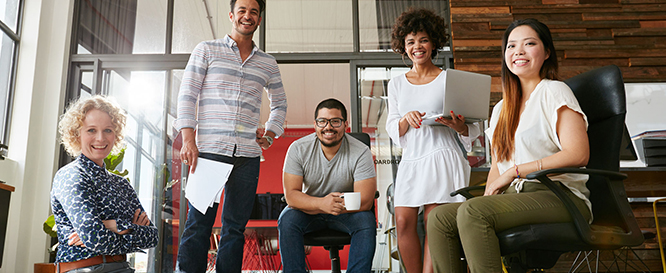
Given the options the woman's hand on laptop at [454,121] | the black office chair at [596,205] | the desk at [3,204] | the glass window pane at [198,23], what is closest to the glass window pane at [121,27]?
the glass window pane at [198,23]

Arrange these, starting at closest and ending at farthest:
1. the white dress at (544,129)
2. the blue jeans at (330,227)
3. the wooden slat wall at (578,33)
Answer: the white dress at (544,129), the blue jeans at (330,227), the wooden slat wall at (578,33)

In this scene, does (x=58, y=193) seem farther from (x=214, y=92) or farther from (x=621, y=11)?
(x=621, y=11)

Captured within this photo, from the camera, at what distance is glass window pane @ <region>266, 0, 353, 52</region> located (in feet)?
12.9

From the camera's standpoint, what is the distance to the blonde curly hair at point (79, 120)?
170 centimetres

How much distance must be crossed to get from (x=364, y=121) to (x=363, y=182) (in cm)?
151

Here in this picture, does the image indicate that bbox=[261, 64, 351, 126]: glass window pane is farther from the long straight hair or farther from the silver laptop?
the long straight hair

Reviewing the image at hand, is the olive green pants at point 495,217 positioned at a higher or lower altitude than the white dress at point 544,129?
lower

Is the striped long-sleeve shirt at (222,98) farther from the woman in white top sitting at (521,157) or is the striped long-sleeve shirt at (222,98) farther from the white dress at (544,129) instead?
the white dress at (544,129)

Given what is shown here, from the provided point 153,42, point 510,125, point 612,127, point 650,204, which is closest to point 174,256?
point 153,42

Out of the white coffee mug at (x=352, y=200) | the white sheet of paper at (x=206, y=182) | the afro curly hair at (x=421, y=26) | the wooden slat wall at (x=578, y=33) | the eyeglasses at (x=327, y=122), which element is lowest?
the white coffee mug at (x=352, y=200)

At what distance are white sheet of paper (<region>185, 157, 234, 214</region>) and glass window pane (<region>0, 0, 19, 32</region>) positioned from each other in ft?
8.66

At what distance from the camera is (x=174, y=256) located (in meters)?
3.74

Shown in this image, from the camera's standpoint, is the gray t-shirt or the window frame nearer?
the gray t-shirt

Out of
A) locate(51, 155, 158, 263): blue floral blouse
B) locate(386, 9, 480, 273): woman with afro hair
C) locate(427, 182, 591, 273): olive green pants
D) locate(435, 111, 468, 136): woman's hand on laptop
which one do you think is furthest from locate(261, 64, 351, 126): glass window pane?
locate(427, 182, 591, 273): olive green pants
